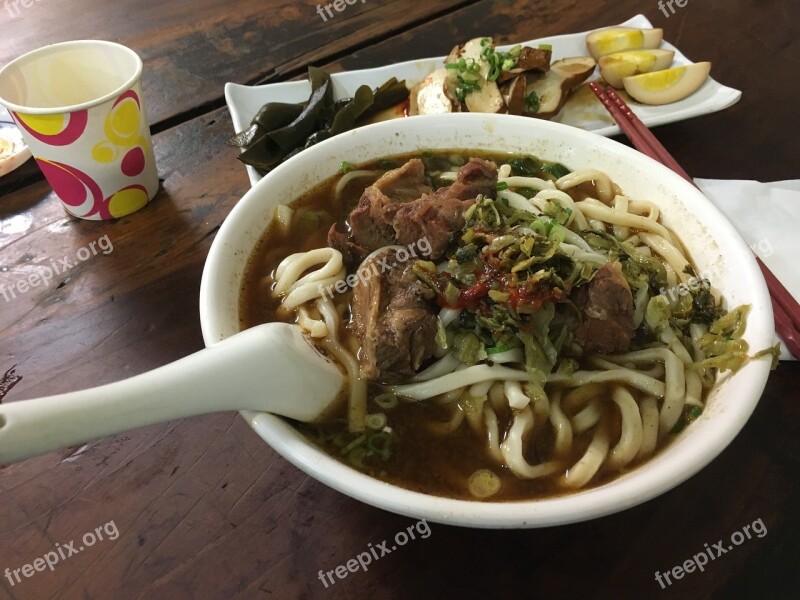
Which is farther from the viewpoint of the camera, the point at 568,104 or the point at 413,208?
the point at 568,104

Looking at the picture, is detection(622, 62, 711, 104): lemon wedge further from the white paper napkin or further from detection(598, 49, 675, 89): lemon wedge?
the white paper napkin

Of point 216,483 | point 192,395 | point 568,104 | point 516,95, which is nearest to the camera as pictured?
point 192,395

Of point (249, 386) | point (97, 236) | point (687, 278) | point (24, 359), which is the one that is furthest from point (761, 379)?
point (97, 236)

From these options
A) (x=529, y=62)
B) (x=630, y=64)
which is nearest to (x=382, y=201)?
(x=529, y=62)

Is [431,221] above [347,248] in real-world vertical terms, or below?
above

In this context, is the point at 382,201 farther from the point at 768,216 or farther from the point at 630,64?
the point at 630,64

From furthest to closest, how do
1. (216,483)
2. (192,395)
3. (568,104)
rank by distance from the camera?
(568,104), (216,483), (192,395)

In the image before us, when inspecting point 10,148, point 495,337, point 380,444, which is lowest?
point 380,444
